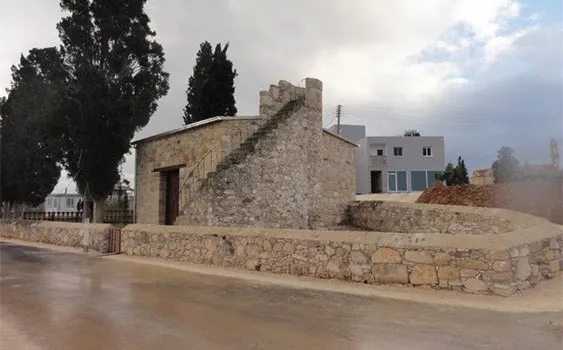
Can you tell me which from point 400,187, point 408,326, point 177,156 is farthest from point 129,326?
point 400,187

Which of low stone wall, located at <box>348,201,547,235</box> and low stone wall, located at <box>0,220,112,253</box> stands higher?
low stone wall, located at <box>348,201,547,235</box>

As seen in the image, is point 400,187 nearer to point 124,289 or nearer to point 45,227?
point 45,227

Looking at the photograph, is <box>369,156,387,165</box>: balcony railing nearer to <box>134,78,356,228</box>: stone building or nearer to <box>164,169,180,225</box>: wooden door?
<box>134,78,356,228</box>: stone building

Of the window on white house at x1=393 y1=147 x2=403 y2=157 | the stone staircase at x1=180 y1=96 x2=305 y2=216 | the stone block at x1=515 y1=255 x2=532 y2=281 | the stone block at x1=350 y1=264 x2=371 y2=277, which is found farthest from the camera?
the window on white house at x1=393 y1=147 x2=403 y2=157

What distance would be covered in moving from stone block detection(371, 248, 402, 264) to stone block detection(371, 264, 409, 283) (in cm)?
8

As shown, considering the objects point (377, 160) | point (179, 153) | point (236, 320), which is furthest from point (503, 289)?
point (377, 160)

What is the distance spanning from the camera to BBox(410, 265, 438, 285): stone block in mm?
7504

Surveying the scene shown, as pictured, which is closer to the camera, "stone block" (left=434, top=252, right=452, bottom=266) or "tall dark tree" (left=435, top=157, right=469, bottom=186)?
"stone block" (left=434, top=252, right=452, bottom=266)

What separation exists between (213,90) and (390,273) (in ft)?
60.7

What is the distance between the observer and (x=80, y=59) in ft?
65.0

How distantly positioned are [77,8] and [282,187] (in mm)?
13568

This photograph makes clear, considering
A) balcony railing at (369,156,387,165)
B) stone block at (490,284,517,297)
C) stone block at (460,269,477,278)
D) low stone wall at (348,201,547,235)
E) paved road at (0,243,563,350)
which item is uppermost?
balcony railing at (369,156,387,165)

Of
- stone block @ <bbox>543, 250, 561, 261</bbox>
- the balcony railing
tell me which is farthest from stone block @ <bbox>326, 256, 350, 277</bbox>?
the balcony railing

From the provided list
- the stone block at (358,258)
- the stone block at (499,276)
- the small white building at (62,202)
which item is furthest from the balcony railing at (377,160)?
the small white building at (62,202)
